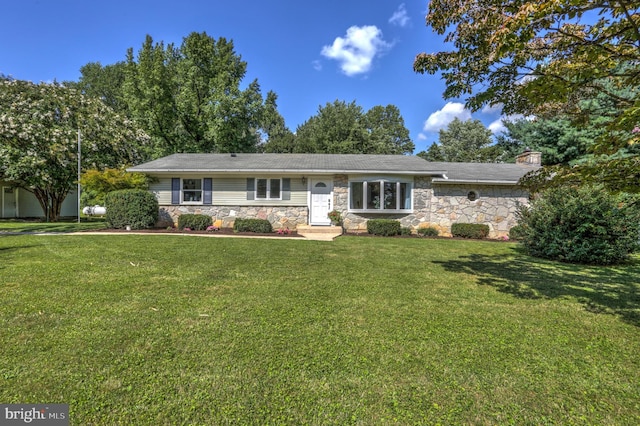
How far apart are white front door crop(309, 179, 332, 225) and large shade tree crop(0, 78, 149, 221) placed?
41.6 feet

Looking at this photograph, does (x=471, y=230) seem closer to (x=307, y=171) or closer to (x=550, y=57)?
(x=307, y=171)

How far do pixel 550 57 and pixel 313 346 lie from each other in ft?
15.4

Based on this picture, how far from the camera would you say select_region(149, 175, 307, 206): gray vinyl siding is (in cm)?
1321

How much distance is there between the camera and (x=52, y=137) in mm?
16078

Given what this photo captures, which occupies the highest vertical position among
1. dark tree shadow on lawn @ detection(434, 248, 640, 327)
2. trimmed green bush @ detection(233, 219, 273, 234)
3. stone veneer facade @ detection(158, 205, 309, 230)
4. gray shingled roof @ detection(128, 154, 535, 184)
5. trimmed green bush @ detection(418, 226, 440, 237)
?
gray shingled roof @ detection(128, 154, 535, 184)

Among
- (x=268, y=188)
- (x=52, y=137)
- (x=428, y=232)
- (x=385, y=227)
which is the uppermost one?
(x=52, y=137)

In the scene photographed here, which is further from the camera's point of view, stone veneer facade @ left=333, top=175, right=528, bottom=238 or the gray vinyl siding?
the gray vinyl siding

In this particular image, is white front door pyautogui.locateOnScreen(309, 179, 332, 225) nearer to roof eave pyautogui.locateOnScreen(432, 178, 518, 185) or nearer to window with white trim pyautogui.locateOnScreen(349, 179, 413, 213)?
window with white trim pyautogui.locateOnScreen(349, 179, 413, 213)

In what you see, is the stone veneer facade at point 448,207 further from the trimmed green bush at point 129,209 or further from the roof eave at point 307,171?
the trimmed green bush at point 129,209

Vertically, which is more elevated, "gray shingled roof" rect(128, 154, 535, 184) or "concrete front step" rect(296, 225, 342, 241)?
"gray shingled roof" rect(128, 154, 535, 184)

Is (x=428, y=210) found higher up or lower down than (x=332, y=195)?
lower down

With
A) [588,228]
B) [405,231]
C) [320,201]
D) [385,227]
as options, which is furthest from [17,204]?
[588,228]

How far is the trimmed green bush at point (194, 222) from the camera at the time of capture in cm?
1254

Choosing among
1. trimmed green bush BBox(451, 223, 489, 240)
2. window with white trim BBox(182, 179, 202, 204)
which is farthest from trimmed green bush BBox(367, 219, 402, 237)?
window with white trim BBox(182, 179, 202, 204)
